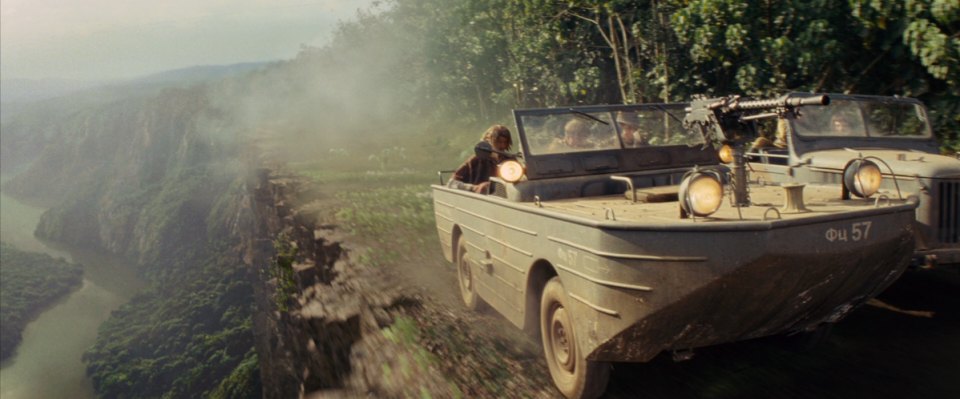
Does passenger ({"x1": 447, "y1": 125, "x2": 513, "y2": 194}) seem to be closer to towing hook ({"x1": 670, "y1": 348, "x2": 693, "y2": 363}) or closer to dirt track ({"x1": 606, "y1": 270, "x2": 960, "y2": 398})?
dirt track ({"x1": 606, "y1": 270, "x2": 960, "y2": 398})

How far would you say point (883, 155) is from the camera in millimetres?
6938

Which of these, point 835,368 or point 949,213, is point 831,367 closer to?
point 835,368

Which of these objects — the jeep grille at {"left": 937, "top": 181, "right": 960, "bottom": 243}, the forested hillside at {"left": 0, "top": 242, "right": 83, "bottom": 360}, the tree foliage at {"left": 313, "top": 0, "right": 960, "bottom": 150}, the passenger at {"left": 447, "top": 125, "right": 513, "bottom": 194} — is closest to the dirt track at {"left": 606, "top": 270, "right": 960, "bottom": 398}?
the jeep grille at {"left": 937, "top": 181, "right": 960, "bottom": 243}

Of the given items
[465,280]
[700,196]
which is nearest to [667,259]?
[700,196]

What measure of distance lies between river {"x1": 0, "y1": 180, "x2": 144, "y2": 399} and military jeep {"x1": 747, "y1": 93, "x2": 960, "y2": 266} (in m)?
65.8

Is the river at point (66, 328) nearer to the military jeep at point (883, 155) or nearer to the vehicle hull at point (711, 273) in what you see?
the military jeep at point (883, 155)

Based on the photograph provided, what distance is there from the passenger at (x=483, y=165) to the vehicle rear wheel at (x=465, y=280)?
59 cm

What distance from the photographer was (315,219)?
47.0 feet

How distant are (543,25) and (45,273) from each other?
104918 millimetres

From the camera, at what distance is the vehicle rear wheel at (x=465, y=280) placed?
690cm

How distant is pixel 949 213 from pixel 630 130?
2.88 metres

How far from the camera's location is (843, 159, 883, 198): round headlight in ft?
14.7

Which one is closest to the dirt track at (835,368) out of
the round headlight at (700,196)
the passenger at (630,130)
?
the round headlight at (700,196)

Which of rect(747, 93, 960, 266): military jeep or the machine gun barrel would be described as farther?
rect(747, 93, 960, 266): military jeep
